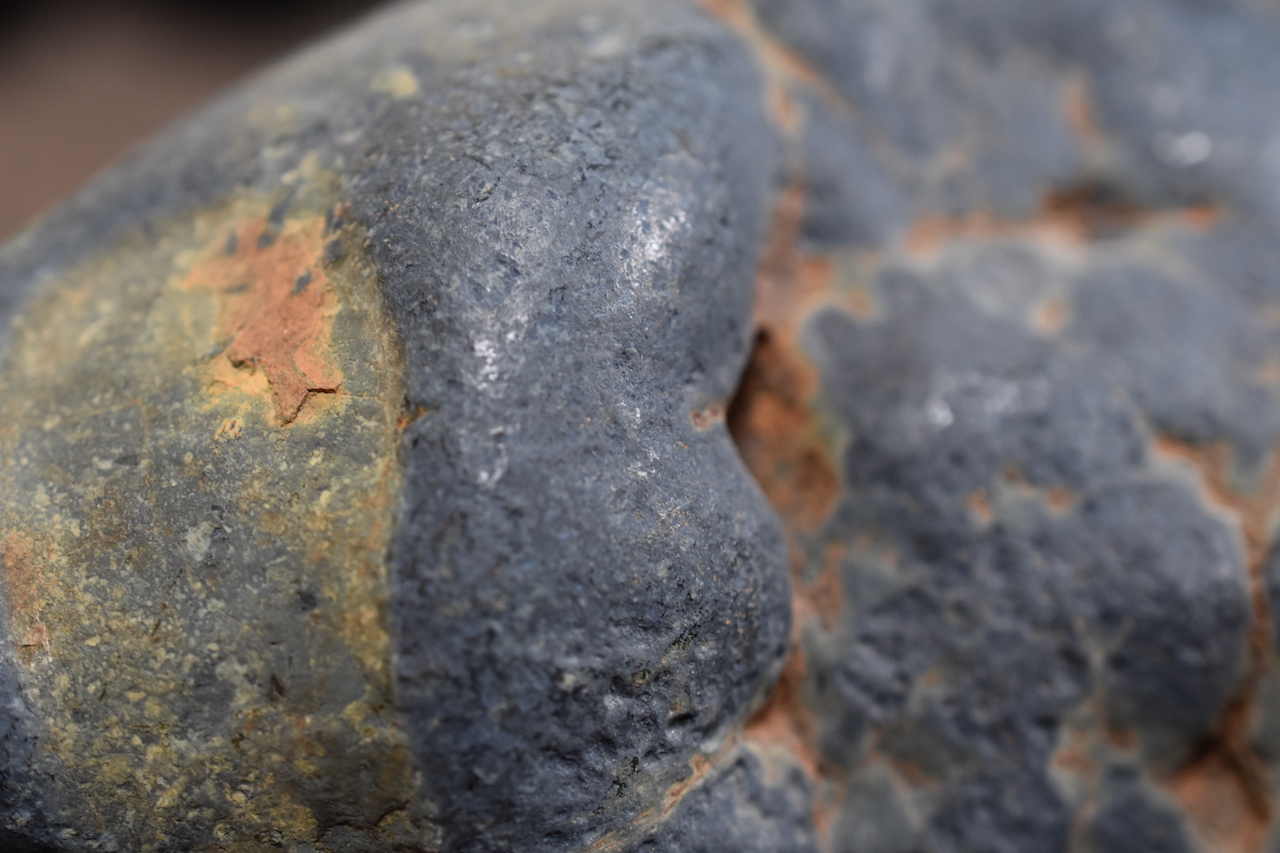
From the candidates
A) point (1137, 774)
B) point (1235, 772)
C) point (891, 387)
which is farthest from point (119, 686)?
point (1235, 772)

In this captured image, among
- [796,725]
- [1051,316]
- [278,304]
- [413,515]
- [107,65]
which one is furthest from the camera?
[107,65]

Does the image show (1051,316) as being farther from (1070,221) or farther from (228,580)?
(228,580)

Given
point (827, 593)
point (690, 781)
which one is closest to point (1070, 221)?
point (827, 593)

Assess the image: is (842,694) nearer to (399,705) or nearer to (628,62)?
(399,705)

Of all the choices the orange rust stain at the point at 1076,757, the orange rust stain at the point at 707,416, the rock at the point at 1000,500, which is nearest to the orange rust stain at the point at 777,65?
the rock at the point at 1000,500

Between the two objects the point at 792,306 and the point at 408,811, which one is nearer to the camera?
the point at 408,811
